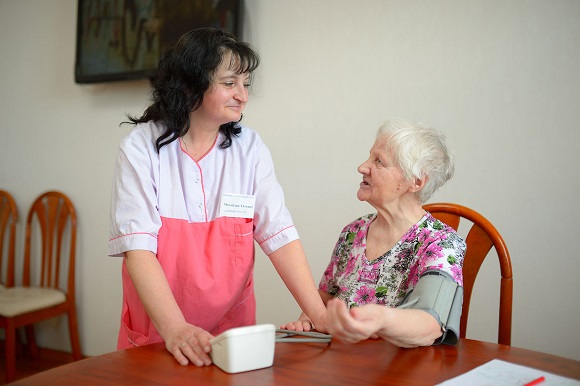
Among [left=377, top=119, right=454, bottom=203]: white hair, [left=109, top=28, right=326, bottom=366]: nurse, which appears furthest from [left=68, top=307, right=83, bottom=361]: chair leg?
[left=377, top=119, right=454, bottom=203]: white hair

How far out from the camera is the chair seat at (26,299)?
2.84m

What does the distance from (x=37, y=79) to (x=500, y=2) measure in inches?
110

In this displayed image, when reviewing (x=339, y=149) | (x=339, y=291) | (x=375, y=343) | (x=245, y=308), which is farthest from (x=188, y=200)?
(x=339, y=149)

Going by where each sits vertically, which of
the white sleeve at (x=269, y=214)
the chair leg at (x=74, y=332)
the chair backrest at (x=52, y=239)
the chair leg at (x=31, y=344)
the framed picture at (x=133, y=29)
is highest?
the framed picture at (x=133, y=29)

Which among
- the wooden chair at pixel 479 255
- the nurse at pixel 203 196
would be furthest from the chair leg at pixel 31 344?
the wooden chair at pixel 479 255

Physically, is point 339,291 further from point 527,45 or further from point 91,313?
point 91,313

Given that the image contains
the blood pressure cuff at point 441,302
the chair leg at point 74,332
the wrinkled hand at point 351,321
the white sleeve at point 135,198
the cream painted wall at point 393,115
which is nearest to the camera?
the wrinkled hand at point 351,321

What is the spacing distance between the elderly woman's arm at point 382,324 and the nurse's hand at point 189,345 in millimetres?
241

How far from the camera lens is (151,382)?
92 cm

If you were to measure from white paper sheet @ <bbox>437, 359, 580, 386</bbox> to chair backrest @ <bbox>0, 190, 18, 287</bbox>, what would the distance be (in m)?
3.20

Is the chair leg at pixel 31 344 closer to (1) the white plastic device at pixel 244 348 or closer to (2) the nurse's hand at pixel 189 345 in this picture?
(2) the nurse's hand at pixel 189 345

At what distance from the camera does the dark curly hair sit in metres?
1.45

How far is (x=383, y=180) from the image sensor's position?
1536mm

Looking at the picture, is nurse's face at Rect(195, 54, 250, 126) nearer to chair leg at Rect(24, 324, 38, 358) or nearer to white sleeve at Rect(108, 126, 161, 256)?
white sleeve at Rect(108, 126, 161, 256)
